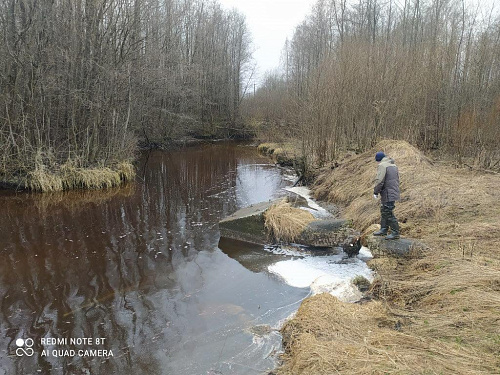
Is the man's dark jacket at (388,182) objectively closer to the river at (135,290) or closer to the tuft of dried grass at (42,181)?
the river at (135,290)

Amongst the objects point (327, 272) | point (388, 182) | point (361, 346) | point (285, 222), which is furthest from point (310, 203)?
point (361, 346)

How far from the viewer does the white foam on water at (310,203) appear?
39.1 ft

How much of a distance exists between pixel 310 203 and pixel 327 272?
5939 millimetres

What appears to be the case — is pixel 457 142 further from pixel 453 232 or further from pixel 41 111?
pixel 41 111

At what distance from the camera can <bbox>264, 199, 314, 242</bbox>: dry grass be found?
9.28m

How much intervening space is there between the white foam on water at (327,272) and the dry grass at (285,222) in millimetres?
779

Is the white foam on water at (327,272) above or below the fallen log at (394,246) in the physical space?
below

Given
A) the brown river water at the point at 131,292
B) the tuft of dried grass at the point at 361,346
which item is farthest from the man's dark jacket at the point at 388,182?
the tuft of dried grass at the point at 361,346

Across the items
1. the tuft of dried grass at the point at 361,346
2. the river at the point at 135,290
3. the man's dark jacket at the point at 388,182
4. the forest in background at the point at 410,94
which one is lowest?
the river at the point at 135,290

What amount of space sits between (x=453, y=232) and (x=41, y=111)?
50.5 ft

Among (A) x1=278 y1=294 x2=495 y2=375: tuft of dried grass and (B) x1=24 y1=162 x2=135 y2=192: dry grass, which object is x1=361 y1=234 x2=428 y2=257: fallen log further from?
(B) x1=24 y1=162 x2=135 y2=192: dry grass

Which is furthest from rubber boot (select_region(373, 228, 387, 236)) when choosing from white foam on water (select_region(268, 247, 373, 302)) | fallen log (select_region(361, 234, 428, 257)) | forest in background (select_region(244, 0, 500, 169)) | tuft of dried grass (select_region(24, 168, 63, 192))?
tuft of dried grass (select_region(24, 168, 63, 192))

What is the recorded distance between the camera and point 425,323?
470 cm

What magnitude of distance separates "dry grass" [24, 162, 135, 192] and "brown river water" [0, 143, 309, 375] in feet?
3.38
